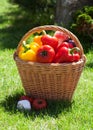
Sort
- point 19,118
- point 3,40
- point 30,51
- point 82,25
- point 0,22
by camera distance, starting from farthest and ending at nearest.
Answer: point 0,22 < point 3,40 < point 82,25 < point 30,51 < point 19,118

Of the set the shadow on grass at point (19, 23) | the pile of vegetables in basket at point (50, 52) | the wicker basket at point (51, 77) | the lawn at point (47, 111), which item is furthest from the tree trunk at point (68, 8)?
the wicker basket at point (51, 77)

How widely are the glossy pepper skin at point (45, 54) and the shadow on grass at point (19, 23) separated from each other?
8.89 feet

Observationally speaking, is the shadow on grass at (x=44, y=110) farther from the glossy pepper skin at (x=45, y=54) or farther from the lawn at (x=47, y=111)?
the glossy pepper skin at (x=45, y=54)

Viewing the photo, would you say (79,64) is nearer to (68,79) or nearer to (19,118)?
(68,79)

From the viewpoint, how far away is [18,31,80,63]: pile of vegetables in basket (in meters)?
3.86

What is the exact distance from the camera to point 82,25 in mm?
6258

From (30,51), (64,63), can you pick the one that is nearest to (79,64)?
(64,63)

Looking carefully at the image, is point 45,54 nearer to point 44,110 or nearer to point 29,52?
point 29,52

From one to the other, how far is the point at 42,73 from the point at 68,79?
270 millimetres

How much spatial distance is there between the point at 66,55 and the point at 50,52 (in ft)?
0.52

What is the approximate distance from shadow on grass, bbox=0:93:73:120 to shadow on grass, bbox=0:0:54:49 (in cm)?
260

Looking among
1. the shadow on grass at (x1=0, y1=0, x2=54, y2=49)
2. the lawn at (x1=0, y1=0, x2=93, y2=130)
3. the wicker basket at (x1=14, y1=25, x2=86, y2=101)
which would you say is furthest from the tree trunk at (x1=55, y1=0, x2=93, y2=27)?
the wicker basket at (x1=14, y1=25, x2=86, y2=101)

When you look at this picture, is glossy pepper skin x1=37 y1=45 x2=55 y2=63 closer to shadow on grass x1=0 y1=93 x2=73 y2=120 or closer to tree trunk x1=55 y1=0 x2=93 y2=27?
shadow on grass x1=0 y1=93 x2=73 y2=120

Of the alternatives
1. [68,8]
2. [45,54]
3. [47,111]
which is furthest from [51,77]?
[68,8]
